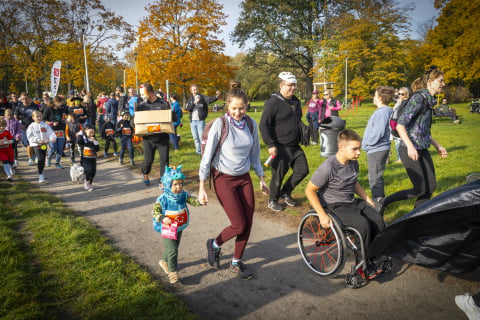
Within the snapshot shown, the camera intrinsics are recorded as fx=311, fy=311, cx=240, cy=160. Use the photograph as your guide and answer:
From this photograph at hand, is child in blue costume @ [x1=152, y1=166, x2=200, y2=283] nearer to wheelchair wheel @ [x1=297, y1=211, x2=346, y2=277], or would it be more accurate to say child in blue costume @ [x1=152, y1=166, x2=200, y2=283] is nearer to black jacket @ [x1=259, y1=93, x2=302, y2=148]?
wheelchair wheel @ [x1=297, y1=211, x2=346, y2=277]

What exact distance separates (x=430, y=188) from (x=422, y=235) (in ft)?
6.56

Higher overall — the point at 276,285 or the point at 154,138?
the point at 154,138

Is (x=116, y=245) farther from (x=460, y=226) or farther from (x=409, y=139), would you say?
(x=409, y=139)

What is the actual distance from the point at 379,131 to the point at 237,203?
2.78m

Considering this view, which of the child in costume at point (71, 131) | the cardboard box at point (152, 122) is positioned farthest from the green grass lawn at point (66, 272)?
the child in costume at point (71, 131)

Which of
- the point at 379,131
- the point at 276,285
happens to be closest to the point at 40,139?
the point at 276,285

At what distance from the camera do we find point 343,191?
136 inches

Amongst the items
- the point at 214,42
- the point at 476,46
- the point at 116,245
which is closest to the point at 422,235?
the point at 116,245

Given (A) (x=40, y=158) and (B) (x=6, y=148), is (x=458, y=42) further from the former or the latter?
(B) (x=6, y=148)

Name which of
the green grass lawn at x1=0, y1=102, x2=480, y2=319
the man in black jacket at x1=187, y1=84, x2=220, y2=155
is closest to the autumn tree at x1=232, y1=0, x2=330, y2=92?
the man in black jacket at x1=187, y1=84, x2=220, y2=155

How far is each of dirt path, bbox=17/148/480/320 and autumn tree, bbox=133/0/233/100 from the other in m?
19.0

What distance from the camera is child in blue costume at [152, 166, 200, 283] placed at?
3.32m

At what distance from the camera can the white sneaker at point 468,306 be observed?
2709mm

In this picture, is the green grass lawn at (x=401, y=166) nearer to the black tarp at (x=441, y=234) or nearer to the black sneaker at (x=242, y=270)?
the black sneaker at (x=242, y=270)
